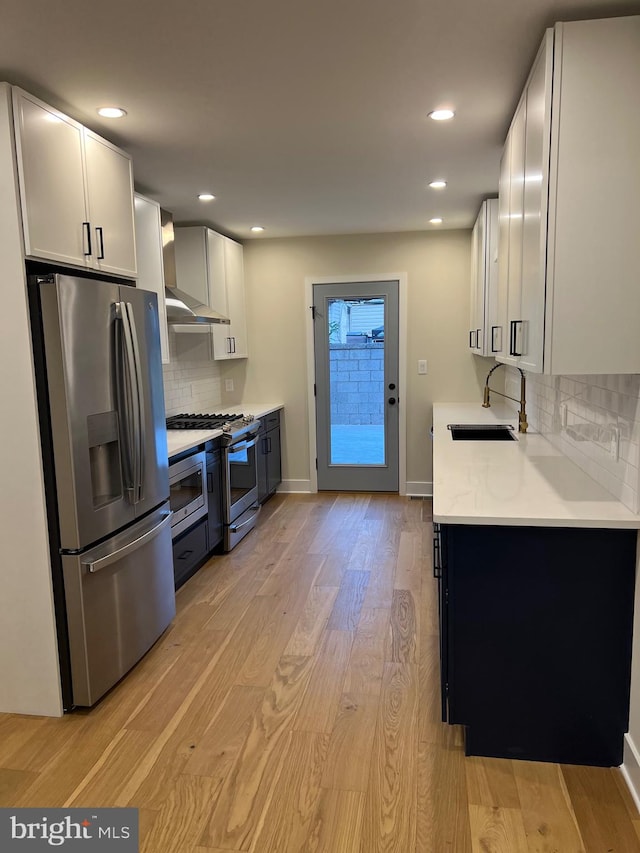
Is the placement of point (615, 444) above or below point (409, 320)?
below

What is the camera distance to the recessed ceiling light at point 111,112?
2393 millimetres

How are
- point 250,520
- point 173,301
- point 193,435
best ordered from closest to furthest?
point 193,435 < point 173,301 < point 250,520

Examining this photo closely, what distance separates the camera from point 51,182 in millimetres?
2186

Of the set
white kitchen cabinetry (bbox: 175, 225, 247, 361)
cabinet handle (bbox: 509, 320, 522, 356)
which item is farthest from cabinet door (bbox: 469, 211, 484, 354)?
white kitchen cabinetry (bbox: 175, 225, 247, 361)

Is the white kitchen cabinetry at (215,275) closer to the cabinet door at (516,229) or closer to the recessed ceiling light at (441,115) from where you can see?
the recessed ceiling light at (441,115)

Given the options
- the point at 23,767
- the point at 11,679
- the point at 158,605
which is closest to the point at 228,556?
the point at 158,605

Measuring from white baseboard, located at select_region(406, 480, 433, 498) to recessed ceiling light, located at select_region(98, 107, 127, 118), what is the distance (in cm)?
391

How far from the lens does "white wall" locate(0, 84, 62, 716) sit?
2.04 m

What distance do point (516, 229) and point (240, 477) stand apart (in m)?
2.72

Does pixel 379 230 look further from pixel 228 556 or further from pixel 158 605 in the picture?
pixel 158 605

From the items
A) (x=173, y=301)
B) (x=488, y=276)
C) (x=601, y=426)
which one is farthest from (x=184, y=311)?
(x=601, y=426)

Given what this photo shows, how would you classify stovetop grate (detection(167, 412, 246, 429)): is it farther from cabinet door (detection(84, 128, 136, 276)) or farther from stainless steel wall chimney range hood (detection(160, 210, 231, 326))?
cabinet door (detection(84, 128, 136, 276))

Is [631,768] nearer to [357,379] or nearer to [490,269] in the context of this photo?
[490,269]

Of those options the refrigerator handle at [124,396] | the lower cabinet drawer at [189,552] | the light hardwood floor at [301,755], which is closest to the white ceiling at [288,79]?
the refrigerator handle at [124,396]
